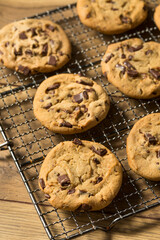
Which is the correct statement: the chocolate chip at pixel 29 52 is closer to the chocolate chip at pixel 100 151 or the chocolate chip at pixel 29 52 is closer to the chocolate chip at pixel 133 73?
the chocolate chip at pixel 133 73

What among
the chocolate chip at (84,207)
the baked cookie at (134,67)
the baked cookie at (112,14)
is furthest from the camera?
the baked cookie at (112,14)

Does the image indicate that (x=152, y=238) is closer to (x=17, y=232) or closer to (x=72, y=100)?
(x=17, y=232)

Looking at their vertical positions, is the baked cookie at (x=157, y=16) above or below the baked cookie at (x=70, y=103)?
above

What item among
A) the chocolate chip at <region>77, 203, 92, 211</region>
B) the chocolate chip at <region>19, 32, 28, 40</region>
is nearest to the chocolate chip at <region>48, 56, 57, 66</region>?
the chocolate chip at <region>19, 32, 28, 40</region>

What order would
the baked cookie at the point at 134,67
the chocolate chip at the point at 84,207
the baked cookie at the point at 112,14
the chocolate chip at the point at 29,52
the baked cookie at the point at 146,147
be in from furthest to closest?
the baked cookie at the point at 112,14 → the chocolate chip at the point at 29,52 → the baked cookie at the point at 134,67 → the baked cookie at the point at 146,147 → the chocolate chip at the point at 84,207

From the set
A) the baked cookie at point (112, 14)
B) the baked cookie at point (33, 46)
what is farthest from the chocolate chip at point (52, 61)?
the baked cookie at point (112, 14)

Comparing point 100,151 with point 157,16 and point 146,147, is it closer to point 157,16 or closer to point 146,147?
point 146,147

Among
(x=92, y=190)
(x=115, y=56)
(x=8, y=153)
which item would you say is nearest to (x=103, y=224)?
(x=92, y=190)
